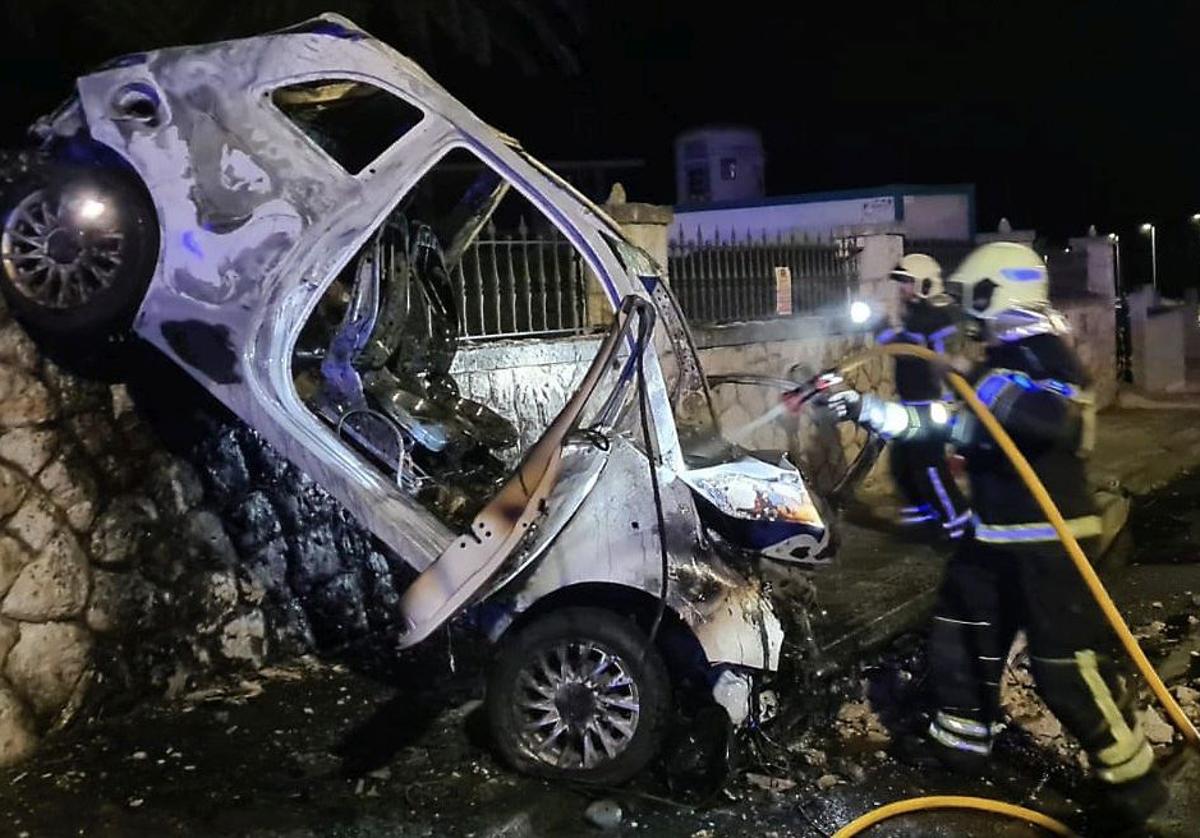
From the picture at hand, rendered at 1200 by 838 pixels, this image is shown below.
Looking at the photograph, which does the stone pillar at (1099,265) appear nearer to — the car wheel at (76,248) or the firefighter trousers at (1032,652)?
the firefighter trousers at (1032,652)

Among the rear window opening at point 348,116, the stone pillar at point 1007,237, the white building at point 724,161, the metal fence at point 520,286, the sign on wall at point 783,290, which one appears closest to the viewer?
the rear window opening at point 348,116

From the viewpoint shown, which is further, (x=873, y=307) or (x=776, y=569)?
(x=873, y=307)

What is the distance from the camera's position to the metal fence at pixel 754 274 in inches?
358

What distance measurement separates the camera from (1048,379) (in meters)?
4.27

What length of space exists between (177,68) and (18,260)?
3.38 feet

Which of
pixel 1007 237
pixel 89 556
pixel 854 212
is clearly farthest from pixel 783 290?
pixel 1007 237

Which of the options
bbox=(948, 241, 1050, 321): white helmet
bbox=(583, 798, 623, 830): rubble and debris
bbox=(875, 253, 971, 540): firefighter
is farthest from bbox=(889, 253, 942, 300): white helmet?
bbox=(583, 798, 623, 830): rubble and debris

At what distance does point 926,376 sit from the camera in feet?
21.0

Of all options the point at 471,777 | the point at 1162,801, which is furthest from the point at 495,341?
the point at 1162,801

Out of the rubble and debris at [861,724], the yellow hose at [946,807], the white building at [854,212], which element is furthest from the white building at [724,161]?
the yellow hose at [946,807]

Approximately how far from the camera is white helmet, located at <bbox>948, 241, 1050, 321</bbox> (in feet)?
14.6

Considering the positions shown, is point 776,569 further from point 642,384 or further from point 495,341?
point 495,341

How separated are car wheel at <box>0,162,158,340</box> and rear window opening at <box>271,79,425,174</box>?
775mm

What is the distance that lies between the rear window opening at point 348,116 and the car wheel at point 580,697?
2.05 metres
